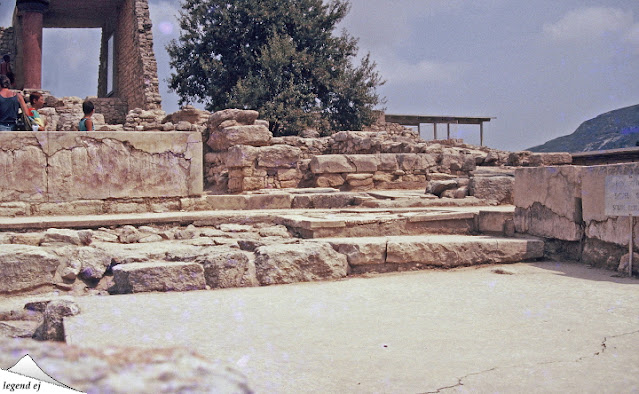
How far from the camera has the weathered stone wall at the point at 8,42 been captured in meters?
19.8

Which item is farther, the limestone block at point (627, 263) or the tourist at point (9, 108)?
the tourist at point (9, 108)

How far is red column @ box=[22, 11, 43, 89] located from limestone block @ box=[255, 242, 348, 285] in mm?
17062

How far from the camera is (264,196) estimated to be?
Answer: 787cm

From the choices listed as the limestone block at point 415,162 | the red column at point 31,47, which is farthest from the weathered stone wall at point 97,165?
the red column at point 31,47

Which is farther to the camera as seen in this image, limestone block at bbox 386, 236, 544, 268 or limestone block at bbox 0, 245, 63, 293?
limestone block at bbox 386, 236, 544, 268

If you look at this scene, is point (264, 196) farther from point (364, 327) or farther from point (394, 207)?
point (364, 327)

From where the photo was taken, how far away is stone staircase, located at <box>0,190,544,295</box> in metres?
4.42

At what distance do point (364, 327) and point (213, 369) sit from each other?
157cm

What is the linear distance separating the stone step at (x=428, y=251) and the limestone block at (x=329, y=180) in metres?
5.56

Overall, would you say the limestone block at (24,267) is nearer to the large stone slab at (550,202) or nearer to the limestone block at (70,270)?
the limestone block at (70,270)

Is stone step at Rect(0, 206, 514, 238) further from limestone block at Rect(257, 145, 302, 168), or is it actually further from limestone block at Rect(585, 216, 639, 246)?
limestone block at Rect(257, 145, 302, 168)

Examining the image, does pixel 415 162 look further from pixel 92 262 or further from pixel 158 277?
pixel 158 277

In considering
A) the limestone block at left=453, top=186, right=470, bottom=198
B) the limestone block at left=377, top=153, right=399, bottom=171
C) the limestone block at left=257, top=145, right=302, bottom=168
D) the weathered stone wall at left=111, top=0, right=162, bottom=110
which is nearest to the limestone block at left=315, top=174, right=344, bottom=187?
the limestone block at left=257, top=145, right=302, bottom=168

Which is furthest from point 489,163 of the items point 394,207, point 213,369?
point 213,369
